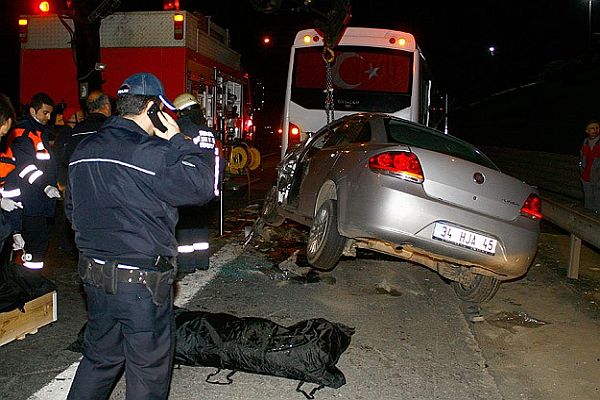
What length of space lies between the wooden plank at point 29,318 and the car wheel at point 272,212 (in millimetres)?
3485

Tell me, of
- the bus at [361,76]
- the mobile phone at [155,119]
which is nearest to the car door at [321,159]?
the mobile phone at [155,119]

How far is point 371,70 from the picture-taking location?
12359 mm

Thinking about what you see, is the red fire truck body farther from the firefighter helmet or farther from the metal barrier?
the metal barrier

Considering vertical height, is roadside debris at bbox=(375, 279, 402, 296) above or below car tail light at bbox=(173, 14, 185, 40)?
below

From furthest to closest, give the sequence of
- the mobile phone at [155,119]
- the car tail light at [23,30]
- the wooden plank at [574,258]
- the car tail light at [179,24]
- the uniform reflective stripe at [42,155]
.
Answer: the car tail light at [23,30] < the car tail light at [179,24] < the wooden plank at [574,258] < the uniform reflective stripe at [42,155] < the mobile phone at [155,119]

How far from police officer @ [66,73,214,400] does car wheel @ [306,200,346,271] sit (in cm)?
314

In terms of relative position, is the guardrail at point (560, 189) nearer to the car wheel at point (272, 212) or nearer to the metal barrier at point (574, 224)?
the metal barrier at point (574, 224)

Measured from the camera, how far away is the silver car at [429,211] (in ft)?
18.7

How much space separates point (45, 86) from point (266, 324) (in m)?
9.60

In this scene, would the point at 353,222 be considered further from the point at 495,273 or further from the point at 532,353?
the point at 532,353

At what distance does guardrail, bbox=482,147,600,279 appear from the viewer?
7.46 metres

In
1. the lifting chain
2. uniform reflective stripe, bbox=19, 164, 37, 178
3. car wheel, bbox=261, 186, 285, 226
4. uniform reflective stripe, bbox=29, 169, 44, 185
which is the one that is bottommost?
car wheel, bbox=261, 186, 285, 226

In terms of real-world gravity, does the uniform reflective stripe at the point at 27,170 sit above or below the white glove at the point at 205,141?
below

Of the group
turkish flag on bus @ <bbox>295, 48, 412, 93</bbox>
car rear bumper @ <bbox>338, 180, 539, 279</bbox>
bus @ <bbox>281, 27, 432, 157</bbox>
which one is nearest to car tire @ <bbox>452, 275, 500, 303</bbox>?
car rear bumper @ <bbox>338, 180, 539, 279</bbox>
